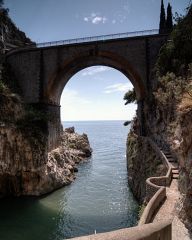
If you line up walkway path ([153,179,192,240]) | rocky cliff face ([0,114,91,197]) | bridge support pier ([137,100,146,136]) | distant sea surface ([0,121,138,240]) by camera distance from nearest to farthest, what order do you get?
walkway path ([153,179,192,240]) → distant sea surface ([0,121,138,240]) → rocky cliff face ([0,114,91,197]) → bridge support pier ([137,100,146,136])

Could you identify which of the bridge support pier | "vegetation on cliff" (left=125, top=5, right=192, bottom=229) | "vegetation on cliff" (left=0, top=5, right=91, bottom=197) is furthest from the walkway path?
"vegetation on cliff" (left=0, top=5, right=91, bottom=197)

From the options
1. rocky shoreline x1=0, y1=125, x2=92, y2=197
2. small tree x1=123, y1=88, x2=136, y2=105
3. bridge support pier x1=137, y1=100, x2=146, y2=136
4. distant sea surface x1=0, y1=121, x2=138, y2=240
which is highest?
small tree x1=123, y1=88, x2=136, y2=105

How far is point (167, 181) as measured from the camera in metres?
18.9

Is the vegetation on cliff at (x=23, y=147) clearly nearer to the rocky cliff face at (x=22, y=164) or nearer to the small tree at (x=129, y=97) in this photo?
the rocky cliff face at (x=22, y=164)

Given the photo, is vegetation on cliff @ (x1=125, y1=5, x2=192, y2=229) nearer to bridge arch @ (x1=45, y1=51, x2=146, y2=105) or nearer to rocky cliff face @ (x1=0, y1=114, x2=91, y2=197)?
bridge arch @ (x1=45, y1=51, x2=146, y2=105)

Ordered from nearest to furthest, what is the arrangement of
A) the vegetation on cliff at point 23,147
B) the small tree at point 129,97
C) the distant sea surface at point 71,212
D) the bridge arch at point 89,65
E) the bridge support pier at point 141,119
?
the distant sea surface at point 71,212 < the vegetation on cliff at point 23,147 < the bridge arch at point 89,65 < the bridge support pier at point 141,119 < the small tree at point 129,97

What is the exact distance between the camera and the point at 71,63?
37.3 meters

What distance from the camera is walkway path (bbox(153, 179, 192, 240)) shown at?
12125 mm

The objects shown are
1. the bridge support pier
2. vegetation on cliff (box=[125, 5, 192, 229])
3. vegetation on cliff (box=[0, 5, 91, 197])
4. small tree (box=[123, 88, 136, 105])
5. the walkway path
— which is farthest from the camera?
small tree (box=[123, 88, 136, 105])

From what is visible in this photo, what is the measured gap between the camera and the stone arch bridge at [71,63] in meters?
35.0

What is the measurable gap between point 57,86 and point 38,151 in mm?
10354

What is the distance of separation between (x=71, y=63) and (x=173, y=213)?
2711 cm

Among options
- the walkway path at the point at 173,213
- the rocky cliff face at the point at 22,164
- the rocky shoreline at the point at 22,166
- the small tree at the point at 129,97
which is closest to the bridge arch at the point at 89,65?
the rocky cliff face at the point at 22,164

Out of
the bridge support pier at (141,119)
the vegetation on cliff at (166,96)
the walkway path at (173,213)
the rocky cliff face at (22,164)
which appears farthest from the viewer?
the bridge support pier at (141,119)
